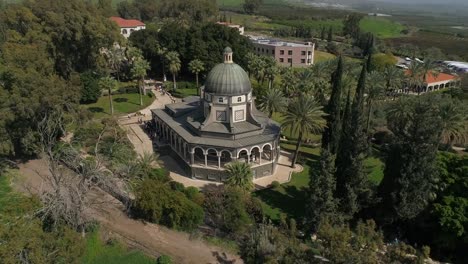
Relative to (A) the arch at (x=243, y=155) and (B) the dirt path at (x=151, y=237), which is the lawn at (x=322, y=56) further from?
(B) the dirt path at (x=151, y=237)

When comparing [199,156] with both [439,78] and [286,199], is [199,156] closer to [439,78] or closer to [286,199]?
[286,199]

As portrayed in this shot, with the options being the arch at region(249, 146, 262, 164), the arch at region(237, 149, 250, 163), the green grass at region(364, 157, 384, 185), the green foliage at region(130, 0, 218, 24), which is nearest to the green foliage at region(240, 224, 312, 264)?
the arch at region(237, 149, 250, 163)

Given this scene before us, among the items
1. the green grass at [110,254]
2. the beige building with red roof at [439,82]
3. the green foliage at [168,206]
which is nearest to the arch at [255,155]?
the green foliage at [168,206]

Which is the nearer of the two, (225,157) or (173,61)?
(225,157)

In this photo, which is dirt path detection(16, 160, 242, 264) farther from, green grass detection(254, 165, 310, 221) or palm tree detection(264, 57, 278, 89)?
palm tree detection(264, 57, 278, 89)

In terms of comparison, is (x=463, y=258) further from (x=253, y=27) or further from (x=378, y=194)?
(x=253, y=27)

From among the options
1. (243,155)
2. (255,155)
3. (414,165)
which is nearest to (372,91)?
(255,155)
